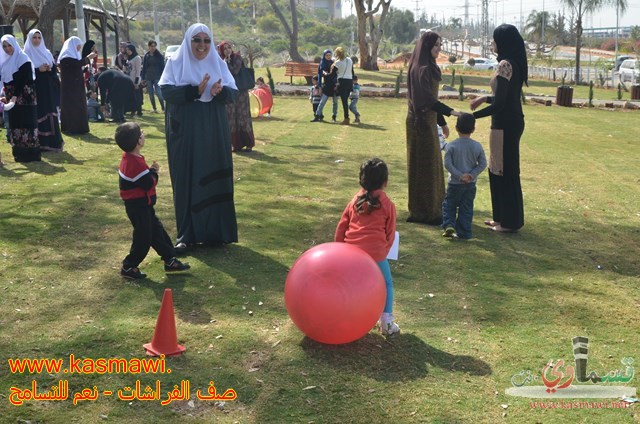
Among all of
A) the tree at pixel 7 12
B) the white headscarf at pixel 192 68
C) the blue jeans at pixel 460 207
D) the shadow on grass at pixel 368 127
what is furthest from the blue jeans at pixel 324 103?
the tree at pixel 7 12

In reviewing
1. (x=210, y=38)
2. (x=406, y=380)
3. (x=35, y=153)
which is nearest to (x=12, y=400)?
(x=406, y=380)

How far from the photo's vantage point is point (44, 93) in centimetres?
1541

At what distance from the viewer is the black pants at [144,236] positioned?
25.3 ft

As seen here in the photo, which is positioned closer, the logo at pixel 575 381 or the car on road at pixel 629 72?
the logo at pixel 575 381

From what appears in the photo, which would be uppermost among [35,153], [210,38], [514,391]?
[210,38]

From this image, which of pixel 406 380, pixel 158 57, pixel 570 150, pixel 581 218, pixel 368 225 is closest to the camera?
pixel 406 380

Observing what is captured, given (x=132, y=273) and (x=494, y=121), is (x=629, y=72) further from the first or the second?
(x=132, y=273)

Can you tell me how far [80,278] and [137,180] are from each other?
1153 millimetres

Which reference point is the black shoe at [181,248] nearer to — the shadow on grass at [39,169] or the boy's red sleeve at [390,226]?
the boy's red sleeve at [390,226]

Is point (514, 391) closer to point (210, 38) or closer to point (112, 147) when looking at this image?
point (210, 38)

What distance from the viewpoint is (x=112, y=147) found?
1692 centimetres

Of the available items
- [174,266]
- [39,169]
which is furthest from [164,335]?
[39,169]

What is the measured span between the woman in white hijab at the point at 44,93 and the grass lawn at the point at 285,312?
1996 millimetres

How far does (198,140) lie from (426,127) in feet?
9.50
